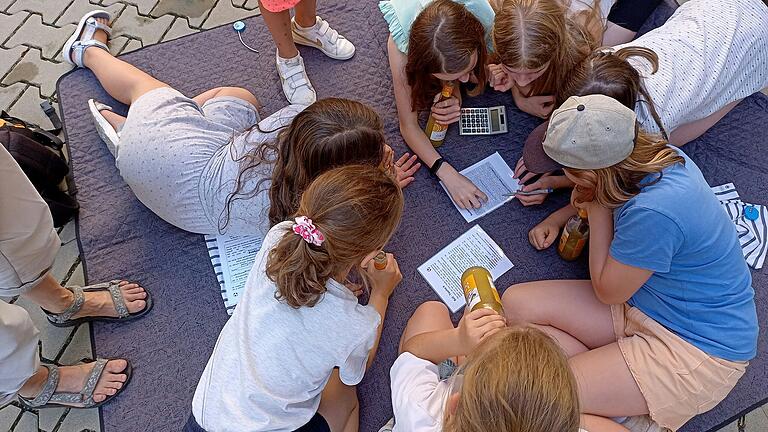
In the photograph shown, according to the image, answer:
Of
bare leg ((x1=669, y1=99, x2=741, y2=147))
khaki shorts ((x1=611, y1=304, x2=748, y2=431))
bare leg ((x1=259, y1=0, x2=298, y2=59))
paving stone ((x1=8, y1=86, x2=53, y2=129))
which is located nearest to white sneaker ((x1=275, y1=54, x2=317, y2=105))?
bare leg ((x1=259, y1=0, x2=298, y2=59))

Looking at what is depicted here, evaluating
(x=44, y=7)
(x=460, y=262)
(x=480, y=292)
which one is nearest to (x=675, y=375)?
(x=480, y=292)

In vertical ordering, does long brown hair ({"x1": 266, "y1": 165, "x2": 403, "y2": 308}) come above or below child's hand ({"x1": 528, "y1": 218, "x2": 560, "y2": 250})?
above

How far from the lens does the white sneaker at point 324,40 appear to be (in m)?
2.83

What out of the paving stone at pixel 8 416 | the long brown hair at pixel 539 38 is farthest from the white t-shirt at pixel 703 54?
the paving stone at pixel 8 416

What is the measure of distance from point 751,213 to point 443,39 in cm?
150

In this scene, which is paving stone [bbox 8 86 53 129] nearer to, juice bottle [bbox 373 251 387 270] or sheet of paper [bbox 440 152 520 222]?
juice bottle [bbox 373 251 387 270]

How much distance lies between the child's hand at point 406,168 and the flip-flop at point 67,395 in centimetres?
133

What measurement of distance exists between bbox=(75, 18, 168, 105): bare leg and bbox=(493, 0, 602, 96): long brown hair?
1.48 metres

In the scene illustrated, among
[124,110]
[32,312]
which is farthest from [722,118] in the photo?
[32,312]

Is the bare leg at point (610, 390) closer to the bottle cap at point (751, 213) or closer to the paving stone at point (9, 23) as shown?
the bottle cap at point (751, 213)

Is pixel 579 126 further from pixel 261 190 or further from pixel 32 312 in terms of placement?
pixel 32 312

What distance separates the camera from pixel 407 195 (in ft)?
8.54

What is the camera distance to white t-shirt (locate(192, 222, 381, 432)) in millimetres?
1626

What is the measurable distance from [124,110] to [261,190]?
110cm
